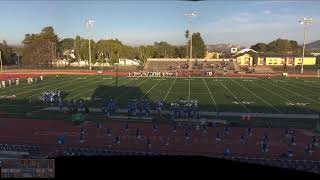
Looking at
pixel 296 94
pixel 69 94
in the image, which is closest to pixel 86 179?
pixel 69 94

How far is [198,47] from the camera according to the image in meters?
99.1

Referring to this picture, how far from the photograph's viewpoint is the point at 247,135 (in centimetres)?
1903

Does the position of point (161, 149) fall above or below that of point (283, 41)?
below

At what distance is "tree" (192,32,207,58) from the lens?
97.9 m

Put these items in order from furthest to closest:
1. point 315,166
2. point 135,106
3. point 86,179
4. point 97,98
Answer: point 97,98
point 135,106
point 315,166
point 86,179

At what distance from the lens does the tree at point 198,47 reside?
9794cm

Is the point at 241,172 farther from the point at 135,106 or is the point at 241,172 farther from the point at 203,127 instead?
the point at 135,106

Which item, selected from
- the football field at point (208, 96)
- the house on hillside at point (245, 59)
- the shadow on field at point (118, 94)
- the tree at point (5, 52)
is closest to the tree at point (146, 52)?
the house on hillside at point (245, 59)

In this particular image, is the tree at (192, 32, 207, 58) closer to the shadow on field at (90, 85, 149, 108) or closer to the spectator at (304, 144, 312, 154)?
the shadow on field at (90, 85, 149, 108)

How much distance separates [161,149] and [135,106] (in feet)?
27.0

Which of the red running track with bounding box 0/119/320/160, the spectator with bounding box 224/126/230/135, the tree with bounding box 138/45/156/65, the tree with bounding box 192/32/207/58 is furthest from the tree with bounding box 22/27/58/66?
the spectator with bounding box 224/126/230/135

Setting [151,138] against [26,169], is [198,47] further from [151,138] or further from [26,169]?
[26,169]

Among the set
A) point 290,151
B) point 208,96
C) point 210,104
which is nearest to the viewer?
point 290,151

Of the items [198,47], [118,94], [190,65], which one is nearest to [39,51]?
[190,65]
